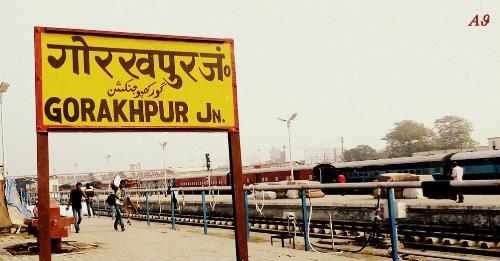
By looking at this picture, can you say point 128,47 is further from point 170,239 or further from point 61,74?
point 170,239

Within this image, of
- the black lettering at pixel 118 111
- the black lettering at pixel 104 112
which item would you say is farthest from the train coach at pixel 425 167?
the black lettering at pixel 104 112

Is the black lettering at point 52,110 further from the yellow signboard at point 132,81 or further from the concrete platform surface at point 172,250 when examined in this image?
the concrete platform surface at point 172,250

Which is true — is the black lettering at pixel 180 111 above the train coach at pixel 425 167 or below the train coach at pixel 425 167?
above

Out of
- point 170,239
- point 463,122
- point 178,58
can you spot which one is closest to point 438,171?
point 170,239

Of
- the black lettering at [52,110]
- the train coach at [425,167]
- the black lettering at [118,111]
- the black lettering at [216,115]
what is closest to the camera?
the black lettering at [52,110]

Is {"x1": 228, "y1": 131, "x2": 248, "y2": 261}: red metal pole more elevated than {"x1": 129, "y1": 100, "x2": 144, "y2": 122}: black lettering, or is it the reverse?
{"x1": 129, "y1": 100, "x2": 144, "y2": 122}: black lettering

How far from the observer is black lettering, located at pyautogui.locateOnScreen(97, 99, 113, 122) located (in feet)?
14.1

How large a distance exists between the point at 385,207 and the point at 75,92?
17.4 feet

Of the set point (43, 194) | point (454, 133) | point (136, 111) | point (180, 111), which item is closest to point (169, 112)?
point (180, 111)

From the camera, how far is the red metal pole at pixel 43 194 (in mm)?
3861

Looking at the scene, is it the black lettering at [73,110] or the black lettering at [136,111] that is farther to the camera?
the black lettering at [136,111]

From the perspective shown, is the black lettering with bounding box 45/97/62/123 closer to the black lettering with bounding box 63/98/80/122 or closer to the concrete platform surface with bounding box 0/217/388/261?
the black lettering with bounding box 63/98/80/122

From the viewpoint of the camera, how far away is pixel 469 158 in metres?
26.9

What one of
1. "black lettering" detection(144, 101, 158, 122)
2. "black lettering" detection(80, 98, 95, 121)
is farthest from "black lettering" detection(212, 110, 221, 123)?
"black lettering" detection(80, 98, 95, 121)
